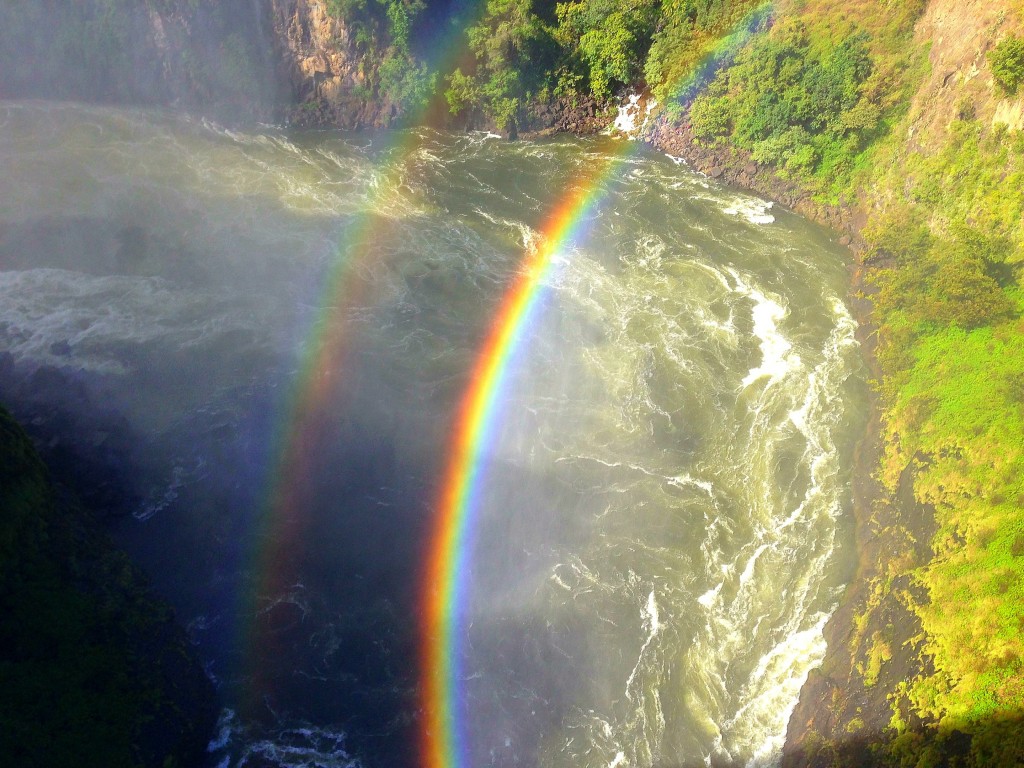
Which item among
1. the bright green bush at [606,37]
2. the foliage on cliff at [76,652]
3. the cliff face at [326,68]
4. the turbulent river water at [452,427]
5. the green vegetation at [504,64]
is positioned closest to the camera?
the foliage on cliff at [76,652]

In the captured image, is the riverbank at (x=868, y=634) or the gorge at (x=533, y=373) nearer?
the riverbank at (x=868, y=634)

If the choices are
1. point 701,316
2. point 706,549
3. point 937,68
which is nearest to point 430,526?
point 706,549

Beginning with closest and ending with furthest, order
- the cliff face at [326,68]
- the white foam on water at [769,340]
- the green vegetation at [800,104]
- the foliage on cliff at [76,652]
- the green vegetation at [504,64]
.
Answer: the foliage on cliff at [76,652], the white foam on water at [769,340], the green vegetation at [800,104], the green vegetation at [504,64], the cliff face at [326,68]

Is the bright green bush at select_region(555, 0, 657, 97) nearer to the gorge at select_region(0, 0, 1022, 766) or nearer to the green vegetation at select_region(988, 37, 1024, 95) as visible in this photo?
the gorge at select_region(0, 0, 1022, 766)

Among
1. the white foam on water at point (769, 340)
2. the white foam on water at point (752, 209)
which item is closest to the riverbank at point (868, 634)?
the white foam on water at point (769, 340)

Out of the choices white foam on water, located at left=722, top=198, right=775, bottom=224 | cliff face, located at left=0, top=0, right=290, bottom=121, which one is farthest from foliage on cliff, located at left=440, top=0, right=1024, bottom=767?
cliff face, located at left=0, top=0, right=290, bottom=121

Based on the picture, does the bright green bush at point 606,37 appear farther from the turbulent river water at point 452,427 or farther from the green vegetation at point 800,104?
the turbulent river water at point 452,427

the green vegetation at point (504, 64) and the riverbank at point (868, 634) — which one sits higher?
the green vegetation at point (504, 64)

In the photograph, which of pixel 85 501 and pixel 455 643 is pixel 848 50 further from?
pixel 85 501
